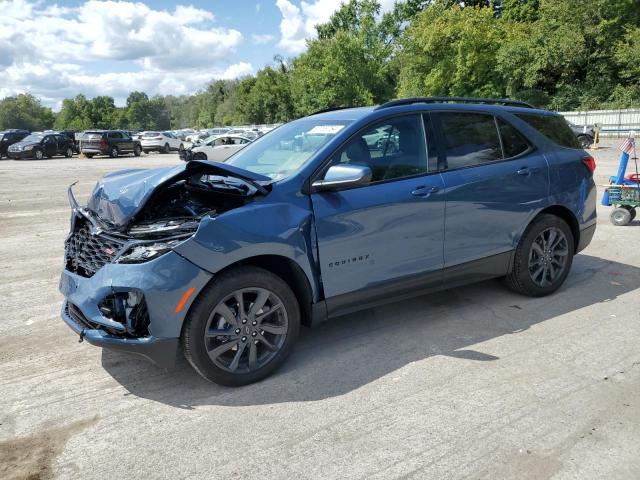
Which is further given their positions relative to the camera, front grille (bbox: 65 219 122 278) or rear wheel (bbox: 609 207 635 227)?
rear wheel (bbox: 609 207 635 227)

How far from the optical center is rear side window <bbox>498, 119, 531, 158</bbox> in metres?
4.77

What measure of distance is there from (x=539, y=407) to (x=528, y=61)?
44.9 m

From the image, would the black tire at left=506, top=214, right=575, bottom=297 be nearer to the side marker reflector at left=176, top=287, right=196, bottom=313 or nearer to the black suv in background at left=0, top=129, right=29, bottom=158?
the side marker reflector at left=176, top=287, right=196, bottom=313

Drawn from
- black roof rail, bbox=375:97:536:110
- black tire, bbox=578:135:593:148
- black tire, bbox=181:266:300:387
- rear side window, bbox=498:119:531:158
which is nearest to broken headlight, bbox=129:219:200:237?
black tire, bbox=181:266:300:387

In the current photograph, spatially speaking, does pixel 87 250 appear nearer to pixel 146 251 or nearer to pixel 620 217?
pixel 146 251

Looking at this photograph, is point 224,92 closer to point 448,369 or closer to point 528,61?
point 528,61

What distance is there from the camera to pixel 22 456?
2.80 meters

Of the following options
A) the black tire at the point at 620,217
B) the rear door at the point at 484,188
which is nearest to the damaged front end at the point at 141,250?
the rear door at the point at 484,188

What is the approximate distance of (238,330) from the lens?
11.2ft

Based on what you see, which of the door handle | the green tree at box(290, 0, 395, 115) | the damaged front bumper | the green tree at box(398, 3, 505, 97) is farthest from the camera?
the green tree at box(290, 0, 395, 115)

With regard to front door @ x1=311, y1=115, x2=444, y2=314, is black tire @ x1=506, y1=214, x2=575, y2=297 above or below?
below

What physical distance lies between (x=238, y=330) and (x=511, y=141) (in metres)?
3.06

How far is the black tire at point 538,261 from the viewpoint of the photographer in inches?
191

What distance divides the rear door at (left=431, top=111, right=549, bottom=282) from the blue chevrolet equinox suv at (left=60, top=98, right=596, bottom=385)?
0.04 feet
